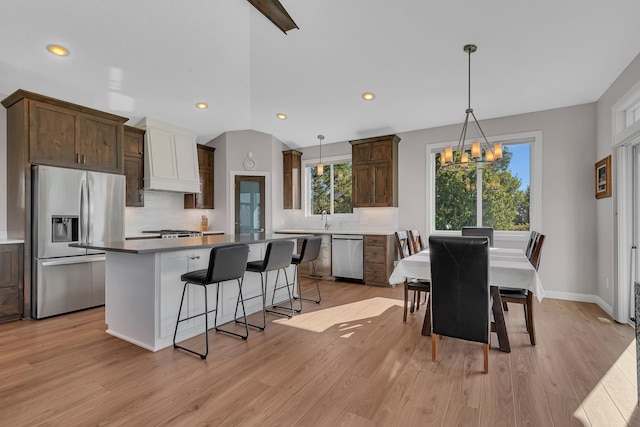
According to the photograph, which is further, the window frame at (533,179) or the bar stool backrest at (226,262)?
the window frame at (533,179)

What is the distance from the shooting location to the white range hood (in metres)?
5.00

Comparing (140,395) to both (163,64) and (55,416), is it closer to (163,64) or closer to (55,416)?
(55,416)

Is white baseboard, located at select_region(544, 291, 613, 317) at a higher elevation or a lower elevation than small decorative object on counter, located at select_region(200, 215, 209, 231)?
lower

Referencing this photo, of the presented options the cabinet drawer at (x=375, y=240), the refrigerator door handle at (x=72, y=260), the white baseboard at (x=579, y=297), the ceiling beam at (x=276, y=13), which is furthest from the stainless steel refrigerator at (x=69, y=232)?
the white baseboard at (x=579, y=297)

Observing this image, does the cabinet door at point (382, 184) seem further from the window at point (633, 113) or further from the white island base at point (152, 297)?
the white island base at point (152, 297)

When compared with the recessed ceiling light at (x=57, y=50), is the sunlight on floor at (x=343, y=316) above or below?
below

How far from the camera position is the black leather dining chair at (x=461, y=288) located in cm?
222

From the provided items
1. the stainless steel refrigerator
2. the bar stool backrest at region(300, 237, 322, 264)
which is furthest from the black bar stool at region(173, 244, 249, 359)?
the stainless steel refrigerator

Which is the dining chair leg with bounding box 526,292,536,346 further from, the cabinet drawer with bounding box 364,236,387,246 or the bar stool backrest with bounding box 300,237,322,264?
the cabinet drawer with bounding box 364,236,387,246

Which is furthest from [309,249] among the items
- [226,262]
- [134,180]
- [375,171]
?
[134,180]

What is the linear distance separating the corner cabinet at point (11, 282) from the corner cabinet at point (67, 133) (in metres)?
1.00

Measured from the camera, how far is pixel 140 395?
1.97m

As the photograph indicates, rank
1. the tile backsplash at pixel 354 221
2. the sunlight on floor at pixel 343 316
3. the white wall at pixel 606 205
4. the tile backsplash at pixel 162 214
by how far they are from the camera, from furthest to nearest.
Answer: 1. the tile backsplash at pixel 354 221
2. the tile backsplash at pixel 162 214
3. the white wall at pixel 606 205
4. the sunlight on floor at pixel 343 316

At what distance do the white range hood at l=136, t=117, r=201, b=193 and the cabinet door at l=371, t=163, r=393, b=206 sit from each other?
3152mm
